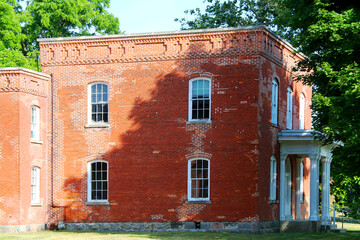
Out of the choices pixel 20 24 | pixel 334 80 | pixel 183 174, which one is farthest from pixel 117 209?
pixel 20 24

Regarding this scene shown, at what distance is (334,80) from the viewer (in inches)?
1006

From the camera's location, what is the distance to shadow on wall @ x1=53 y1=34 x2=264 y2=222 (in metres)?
30.7

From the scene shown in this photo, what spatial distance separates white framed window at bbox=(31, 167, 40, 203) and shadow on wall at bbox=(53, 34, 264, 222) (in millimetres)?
1224

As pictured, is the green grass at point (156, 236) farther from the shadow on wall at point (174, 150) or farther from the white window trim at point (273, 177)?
the white window trim at point (273, 177)

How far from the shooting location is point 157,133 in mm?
31906

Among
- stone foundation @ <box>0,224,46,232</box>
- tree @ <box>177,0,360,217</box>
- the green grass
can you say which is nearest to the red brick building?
stone foundation @ <box>0,224,46,232</box>

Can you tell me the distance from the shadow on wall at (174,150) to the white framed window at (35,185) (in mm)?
1224

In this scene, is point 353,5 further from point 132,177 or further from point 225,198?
point 132,177

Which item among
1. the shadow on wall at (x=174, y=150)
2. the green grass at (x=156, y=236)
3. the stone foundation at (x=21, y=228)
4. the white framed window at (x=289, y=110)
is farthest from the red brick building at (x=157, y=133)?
the white framed window at (x=289, y=110)

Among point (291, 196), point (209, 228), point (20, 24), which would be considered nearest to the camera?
point (209, 228)

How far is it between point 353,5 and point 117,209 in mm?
→ 14201

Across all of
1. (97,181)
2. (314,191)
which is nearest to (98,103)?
(97,181)

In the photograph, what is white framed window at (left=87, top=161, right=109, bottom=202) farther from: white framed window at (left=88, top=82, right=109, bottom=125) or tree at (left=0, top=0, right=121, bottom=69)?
tree at (left=0, top=0, right=121, bottom=69)

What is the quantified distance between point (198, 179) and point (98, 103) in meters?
6.19
